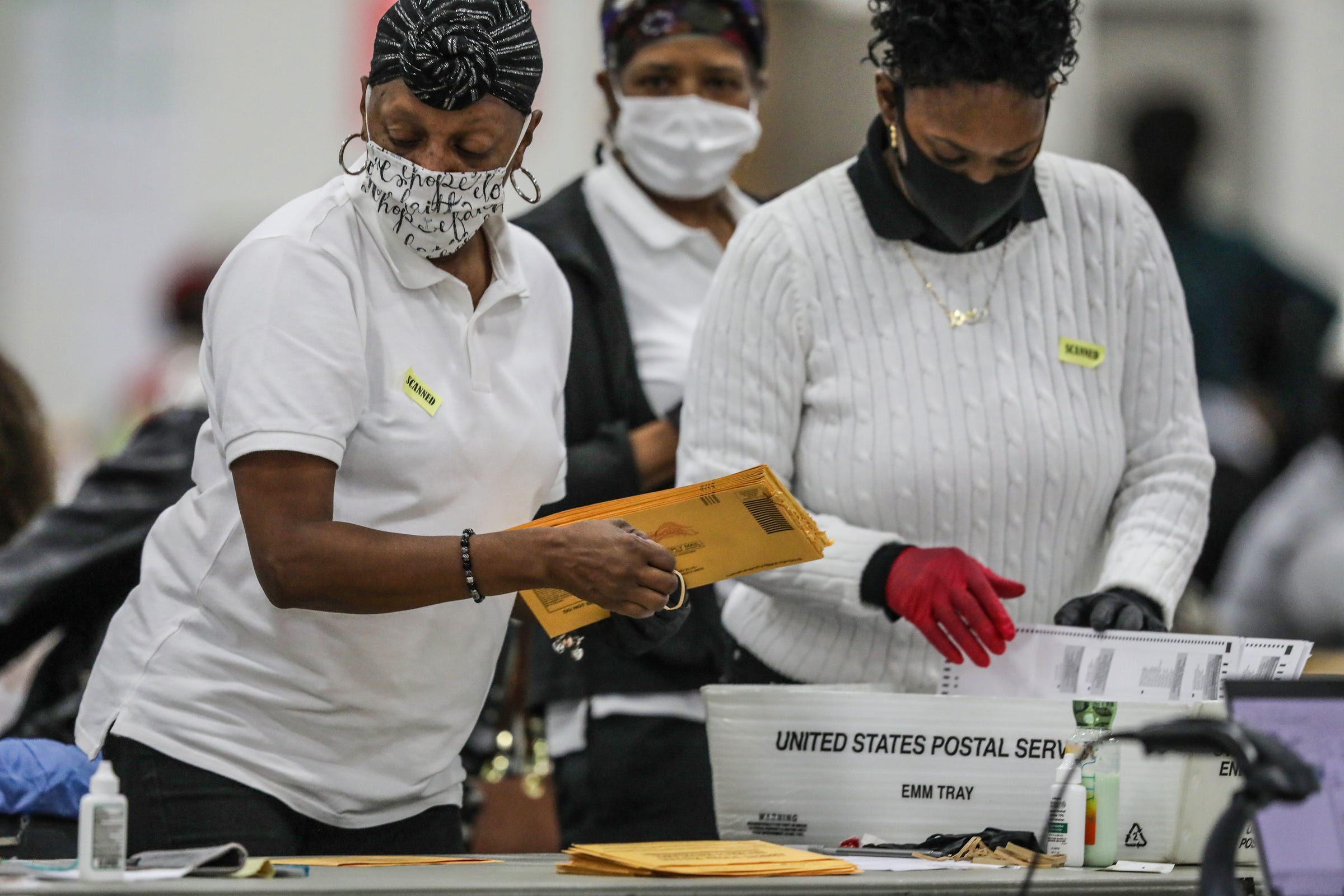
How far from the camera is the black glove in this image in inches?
93.4

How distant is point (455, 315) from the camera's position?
2.24m

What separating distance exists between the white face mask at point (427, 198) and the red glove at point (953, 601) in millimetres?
734

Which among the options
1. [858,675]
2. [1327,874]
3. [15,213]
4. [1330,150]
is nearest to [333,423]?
[858,675]

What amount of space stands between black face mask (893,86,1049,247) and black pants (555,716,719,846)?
1.00m

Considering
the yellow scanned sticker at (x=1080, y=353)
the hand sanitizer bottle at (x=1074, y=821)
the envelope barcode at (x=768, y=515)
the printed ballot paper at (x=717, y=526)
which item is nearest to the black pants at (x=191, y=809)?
the printed ballot paper at (x=717, y=526)

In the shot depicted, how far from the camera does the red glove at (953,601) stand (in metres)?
2.31

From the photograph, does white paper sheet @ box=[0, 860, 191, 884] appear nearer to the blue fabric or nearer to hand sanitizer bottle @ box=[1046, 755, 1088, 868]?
the blue fabric

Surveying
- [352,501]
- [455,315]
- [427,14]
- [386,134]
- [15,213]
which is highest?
[427,14]

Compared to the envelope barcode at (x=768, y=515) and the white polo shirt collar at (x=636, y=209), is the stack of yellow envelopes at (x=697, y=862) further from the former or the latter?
the white polo shirt collar at (x=636, y=209)

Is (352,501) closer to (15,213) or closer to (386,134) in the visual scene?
(386,134)

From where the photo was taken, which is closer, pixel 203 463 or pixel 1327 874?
pixel 1327 874

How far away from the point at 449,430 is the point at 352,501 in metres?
0.15

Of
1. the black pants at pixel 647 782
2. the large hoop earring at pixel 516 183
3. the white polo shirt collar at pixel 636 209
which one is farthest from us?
the white polo shirt collar at pixel 636 209

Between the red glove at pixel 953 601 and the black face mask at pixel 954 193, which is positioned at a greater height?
the black face mask at pixel 954 193
